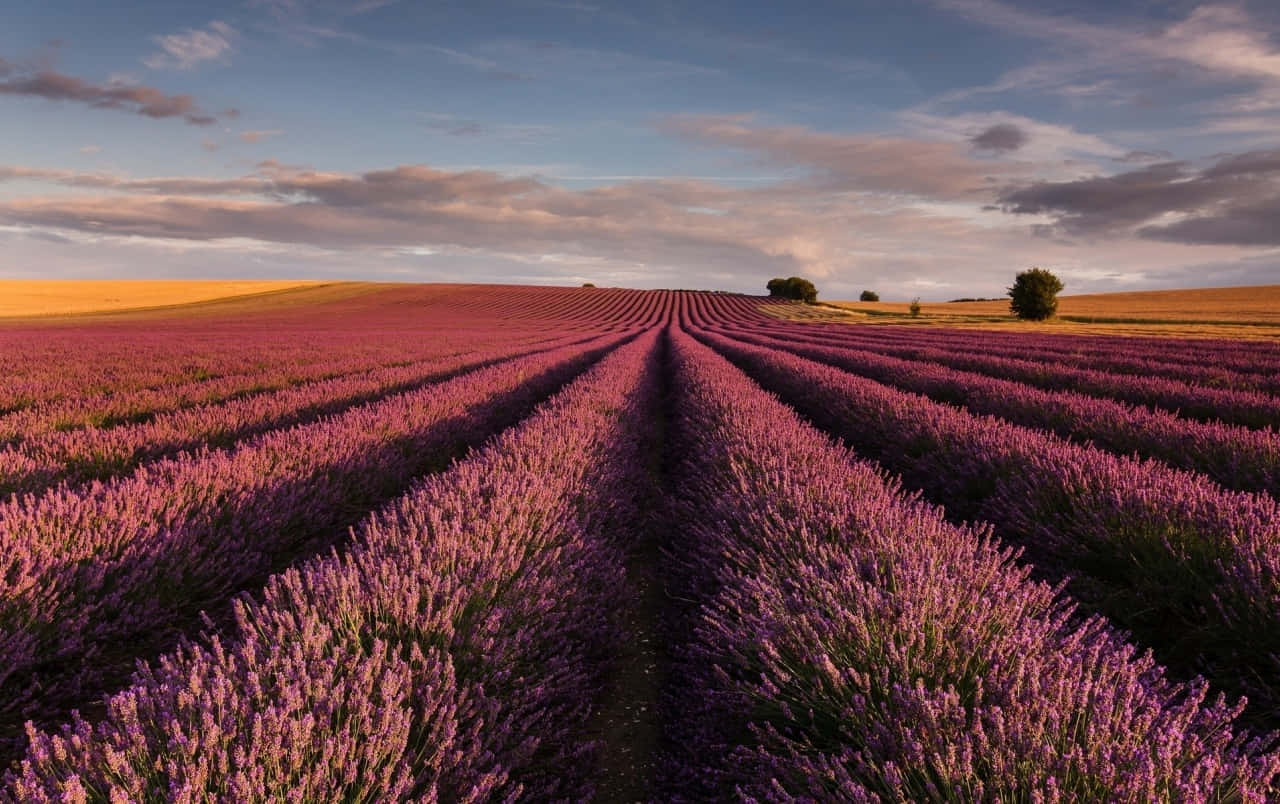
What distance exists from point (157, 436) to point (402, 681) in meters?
5.38

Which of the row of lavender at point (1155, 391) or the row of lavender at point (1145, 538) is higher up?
the row of lavender at point (1155, 391)

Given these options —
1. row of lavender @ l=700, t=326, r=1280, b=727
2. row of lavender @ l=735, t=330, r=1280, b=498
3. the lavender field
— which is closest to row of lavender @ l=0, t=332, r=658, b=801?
the lavender field

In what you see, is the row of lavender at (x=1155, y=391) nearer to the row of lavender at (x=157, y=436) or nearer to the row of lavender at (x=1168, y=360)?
the row of lavender at (x=1168, y=360)

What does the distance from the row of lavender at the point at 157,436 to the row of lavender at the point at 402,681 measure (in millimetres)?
3061

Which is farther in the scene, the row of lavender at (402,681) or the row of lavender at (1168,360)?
the row of lavender at (1168,360)

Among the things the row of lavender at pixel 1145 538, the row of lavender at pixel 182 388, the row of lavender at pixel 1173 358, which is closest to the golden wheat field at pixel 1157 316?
the row of lavender at pixel 1173 358

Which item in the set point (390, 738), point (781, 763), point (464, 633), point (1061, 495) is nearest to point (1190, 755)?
point (781, 763)

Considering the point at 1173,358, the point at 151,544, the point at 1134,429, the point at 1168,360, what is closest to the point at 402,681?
the point at 151,544

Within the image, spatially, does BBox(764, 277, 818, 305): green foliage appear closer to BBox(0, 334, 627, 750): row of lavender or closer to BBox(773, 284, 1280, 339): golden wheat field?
BBox(773, 284, 1280, 339): golden wheat field

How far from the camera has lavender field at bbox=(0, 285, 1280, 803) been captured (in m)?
1.50

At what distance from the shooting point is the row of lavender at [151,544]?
270 cm

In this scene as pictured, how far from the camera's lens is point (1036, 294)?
151ft

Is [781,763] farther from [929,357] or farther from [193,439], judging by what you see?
[929,357]

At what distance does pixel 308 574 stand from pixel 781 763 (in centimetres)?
185
